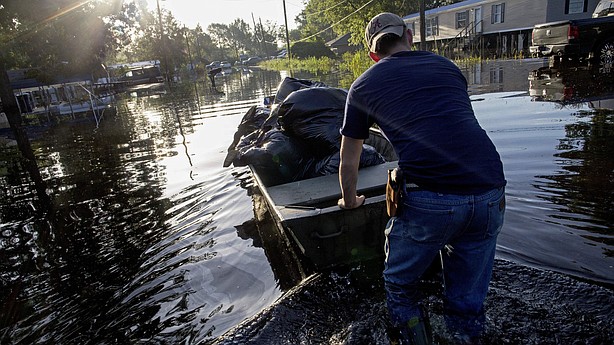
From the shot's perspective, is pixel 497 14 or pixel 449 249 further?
pixel 497 14

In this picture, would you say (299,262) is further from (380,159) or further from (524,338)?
(524,338)

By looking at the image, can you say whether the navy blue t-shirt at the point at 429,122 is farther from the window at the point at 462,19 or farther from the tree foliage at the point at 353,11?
the window at the point at 462,19

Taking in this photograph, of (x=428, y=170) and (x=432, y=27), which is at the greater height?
(x=432, y=27)

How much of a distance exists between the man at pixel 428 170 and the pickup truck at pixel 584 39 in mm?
11859

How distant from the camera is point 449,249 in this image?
6.43ft

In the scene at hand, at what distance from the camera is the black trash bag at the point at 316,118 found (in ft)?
12.4

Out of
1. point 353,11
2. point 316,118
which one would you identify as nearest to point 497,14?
point 353,11

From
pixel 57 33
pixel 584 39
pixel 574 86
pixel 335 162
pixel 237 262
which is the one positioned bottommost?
pixel 237 262

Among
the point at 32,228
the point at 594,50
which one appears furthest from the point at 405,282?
the point at 594,50

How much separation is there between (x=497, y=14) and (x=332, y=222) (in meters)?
27.3

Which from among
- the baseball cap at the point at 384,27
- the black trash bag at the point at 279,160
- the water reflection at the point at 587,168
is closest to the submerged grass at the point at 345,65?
the water reflection at the point at 587,168

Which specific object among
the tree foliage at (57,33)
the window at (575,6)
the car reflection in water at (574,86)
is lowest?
the car reflection in water at (574,86)

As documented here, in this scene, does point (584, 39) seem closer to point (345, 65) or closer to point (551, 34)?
point (551, 34)

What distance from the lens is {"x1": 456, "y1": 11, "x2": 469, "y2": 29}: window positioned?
2733 cm
